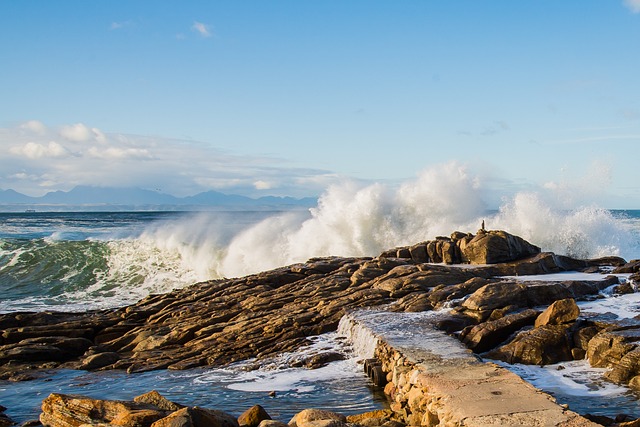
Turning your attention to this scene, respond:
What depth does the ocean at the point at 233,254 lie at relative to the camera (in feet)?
41.2

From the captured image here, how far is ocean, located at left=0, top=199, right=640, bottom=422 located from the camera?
494 inches

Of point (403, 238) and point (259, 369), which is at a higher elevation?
point (403, 238)

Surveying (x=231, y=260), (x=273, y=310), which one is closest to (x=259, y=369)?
(x=273, y=310)

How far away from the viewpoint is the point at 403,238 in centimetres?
2805

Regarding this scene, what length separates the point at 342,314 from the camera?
15.1m

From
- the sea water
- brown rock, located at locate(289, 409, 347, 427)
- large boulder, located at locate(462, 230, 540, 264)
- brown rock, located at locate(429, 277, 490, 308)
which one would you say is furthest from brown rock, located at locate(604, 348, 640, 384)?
the sea water

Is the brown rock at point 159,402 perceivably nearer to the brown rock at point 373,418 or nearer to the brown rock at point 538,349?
the brown rock at point 373,418

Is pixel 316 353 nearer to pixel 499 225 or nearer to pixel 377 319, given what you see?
pixel 377 319

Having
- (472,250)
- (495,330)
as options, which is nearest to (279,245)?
(472,250)

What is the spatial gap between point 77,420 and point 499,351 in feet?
24.4

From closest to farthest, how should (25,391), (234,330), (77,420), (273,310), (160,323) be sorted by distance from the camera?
(77,420) < (25,391) < (234,330) < (273,310) < (160,323)

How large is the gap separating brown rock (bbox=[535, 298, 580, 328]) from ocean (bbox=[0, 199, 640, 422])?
2812 millimetres

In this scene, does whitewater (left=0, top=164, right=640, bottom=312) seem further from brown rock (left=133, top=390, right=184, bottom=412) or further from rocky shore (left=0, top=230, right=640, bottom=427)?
brown rock (left=133, top=390, right=184, bottom=412)

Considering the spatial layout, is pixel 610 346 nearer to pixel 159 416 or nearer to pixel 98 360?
pixel 159 416
